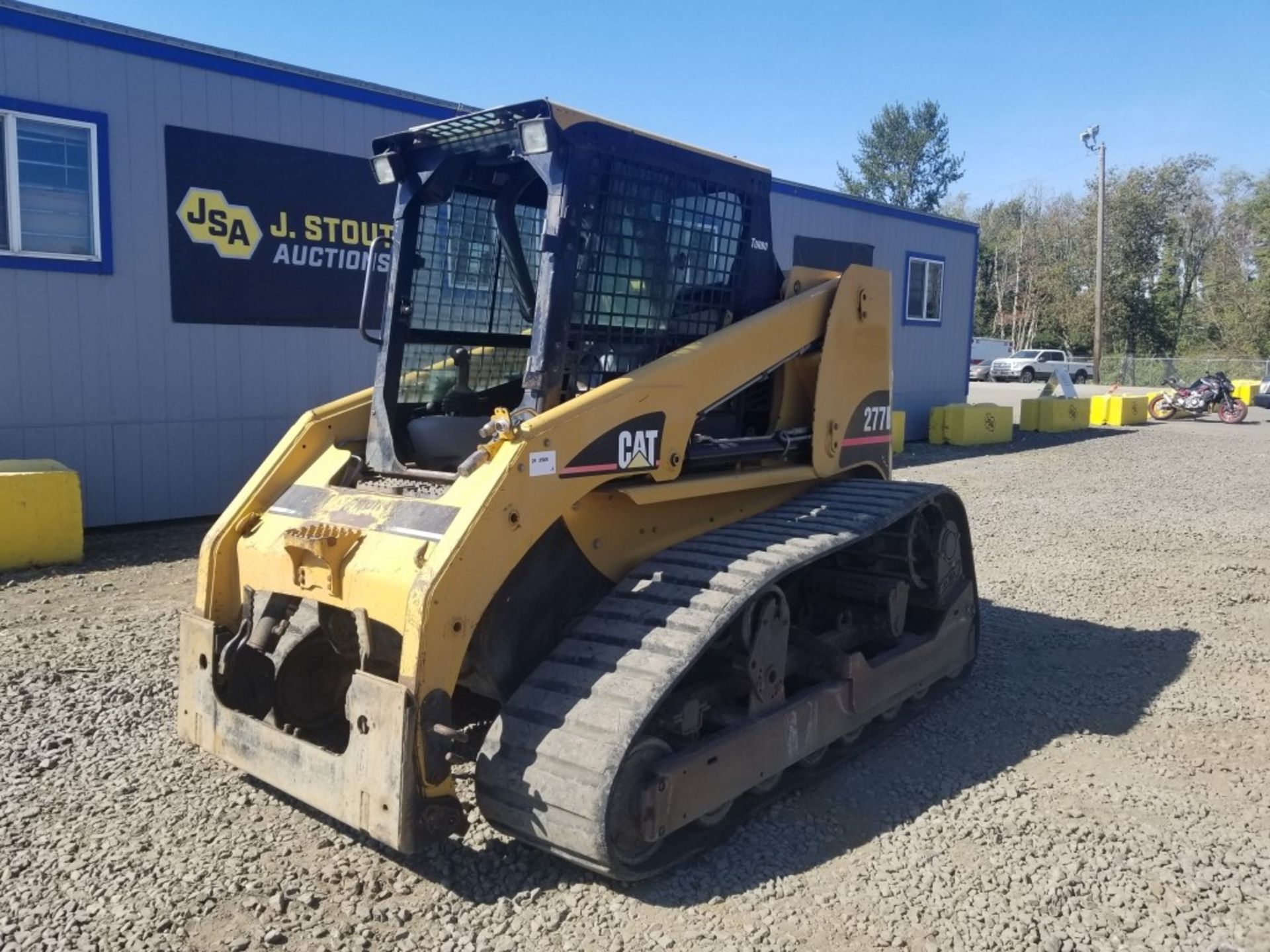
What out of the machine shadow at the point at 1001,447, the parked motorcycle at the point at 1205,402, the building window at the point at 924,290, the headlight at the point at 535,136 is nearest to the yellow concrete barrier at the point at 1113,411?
the machine shadow at the point at 1001,447

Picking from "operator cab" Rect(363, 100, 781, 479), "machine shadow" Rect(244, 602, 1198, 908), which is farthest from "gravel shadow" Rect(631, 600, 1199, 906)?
"operator cab" Rect(363, 100, 781, 479)

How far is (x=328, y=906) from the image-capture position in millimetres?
3426

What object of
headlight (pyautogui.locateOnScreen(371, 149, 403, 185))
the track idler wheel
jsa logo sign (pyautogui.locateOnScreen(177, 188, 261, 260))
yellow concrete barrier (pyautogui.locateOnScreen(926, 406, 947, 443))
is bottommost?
the track idler wheel

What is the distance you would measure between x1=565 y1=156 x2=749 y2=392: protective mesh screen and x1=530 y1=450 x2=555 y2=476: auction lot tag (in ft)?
1.77

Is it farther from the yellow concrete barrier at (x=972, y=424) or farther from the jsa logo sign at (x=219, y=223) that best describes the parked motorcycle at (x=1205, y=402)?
the jsa logo sign at (x=219, y=223)

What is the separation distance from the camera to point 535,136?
393 centimetres

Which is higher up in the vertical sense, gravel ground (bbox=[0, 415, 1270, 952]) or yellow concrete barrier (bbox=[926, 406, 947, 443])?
yellow concrete barrier (bbox=[926, 406, 947, 443])

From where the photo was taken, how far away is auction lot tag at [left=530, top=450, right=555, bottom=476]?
365 cm

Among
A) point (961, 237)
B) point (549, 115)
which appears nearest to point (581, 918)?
point (549, 115)

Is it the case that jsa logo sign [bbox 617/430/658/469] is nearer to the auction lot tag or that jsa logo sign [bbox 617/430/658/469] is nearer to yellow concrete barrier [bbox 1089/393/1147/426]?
the auction lot tag

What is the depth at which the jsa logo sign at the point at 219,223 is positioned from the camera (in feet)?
30.8

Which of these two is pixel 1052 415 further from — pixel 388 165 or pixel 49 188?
pixel 388 165

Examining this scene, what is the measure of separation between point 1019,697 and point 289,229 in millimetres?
7706

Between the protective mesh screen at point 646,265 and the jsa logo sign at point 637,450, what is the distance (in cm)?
34
